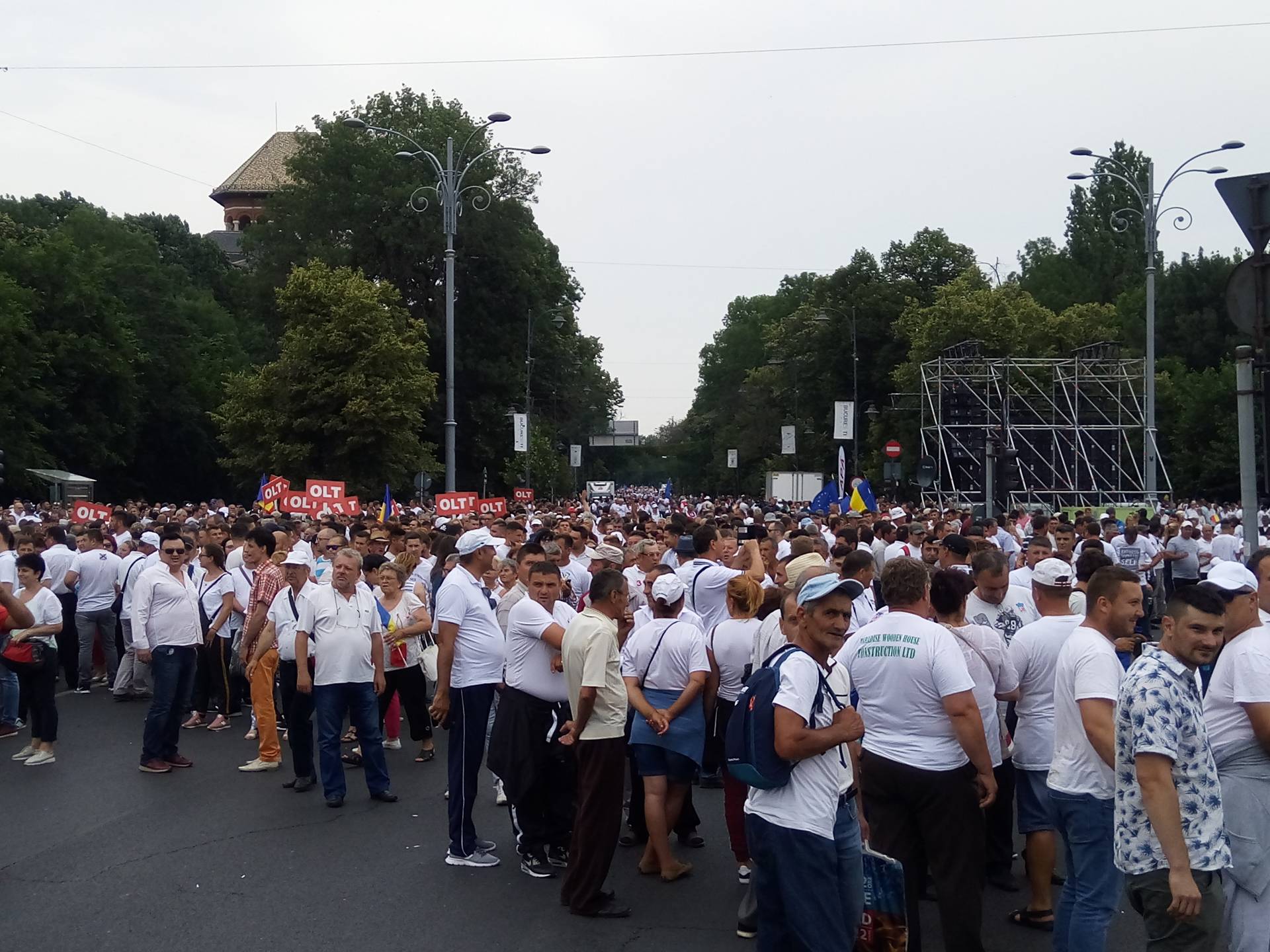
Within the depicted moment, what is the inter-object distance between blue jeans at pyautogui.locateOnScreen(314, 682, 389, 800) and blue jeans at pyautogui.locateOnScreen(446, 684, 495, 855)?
1.49 meters

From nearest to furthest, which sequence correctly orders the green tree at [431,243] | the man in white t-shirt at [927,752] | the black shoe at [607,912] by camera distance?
the man in white t-shirt at [927,752]
the black shoe at [607,912]
the green tree at [431,243]

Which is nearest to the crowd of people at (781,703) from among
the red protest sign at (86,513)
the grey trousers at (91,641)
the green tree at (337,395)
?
the grey trousers at (91,641)

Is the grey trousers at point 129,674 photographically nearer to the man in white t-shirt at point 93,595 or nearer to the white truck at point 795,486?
the man in white t-shirt at point 93,595

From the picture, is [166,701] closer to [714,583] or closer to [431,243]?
[714,583]

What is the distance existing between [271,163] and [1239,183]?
355 ft

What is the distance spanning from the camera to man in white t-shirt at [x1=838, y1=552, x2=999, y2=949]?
5602 mm

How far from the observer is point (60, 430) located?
51.0 m

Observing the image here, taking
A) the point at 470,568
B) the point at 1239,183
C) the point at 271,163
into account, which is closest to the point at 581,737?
the point at 470,568

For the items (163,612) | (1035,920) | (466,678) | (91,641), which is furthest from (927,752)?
(91,641)

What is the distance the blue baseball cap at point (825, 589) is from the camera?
4934 millimetres

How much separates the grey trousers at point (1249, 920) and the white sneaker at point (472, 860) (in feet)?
14.2

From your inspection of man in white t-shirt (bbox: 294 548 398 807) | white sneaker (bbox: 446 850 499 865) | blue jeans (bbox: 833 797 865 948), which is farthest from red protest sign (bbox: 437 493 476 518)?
blue jeans (bbox: 833 797 865 948)

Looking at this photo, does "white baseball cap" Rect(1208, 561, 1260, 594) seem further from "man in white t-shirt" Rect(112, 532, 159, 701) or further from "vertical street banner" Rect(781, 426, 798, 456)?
"vertical street banner" Rect(781, 426, 798, 456)

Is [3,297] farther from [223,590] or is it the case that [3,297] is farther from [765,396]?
[765,396]
